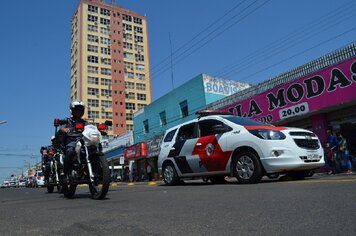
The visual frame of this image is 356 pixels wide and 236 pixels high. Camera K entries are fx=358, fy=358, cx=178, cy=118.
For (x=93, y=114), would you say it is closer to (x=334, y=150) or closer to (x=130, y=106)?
(x=130, y=106)

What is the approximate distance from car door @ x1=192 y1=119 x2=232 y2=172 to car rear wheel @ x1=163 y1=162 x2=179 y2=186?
42.8 inches

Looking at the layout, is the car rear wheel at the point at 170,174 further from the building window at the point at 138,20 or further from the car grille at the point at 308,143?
the building window at the point at 138,20

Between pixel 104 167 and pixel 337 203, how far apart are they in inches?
144

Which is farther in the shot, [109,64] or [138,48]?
[138,48]

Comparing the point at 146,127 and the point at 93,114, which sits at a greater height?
the point at 93,114

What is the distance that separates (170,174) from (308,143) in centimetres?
403

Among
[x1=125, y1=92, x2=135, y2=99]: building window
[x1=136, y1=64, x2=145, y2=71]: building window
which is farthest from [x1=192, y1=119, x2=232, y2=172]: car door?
[x1=136, y1=64, x2=145, y2=71]: building window

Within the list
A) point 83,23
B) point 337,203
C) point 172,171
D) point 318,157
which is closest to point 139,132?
point 172,171

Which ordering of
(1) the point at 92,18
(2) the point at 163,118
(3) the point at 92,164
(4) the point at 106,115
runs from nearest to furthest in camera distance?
1. (3) the point at 92,164
2. (2) the point at 163,118
3. (4) the point at 106,115
4. (1) the point at 92,18

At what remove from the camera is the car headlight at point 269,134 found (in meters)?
7.78

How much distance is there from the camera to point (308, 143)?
8.13 meters

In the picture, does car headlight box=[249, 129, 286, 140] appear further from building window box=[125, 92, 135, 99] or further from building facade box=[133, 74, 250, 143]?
→ building window box=[125, 92, 135, 99]

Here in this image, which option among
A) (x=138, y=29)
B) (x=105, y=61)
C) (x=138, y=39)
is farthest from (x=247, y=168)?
(x=138, y=29)

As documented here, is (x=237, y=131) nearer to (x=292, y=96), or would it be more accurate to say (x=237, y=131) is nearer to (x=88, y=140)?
(x=88, y=140)
